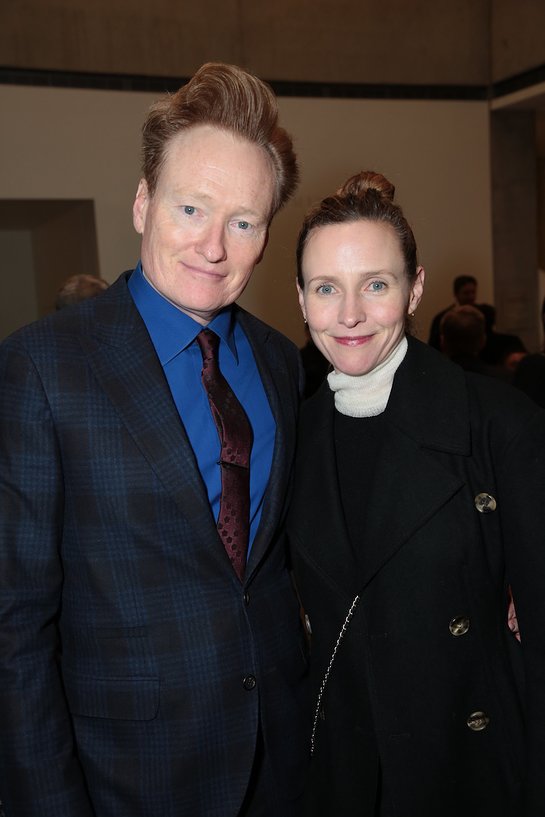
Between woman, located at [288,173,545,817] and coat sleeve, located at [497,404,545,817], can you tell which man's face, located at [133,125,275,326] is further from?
coat sleeve, located at [497,404,545,817]

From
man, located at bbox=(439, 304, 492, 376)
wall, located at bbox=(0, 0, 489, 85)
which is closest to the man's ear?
man, located at bbox=(439, 304, 492, 376)

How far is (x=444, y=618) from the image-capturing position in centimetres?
184

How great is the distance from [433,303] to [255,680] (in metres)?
7.99

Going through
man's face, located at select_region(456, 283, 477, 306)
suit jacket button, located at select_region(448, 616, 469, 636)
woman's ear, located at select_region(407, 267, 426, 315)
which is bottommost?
suit jacket button, located at select_region(448, 616, 469, 636)

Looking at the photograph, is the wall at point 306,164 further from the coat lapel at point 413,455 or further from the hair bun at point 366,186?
the coat lapel at point 413,455

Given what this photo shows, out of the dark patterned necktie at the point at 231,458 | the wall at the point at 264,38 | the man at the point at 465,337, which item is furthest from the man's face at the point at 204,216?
the wall at the point at 264,38

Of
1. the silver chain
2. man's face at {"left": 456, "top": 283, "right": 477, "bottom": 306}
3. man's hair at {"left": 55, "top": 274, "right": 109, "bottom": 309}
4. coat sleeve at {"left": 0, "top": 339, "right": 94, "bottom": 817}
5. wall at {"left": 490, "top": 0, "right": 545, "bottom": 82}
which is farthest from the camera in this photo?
wall at {"left": 490, "top": 0, "right": 545, "bottom": 82}

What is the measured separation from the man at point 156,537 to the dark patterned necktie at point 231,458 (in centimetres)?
1

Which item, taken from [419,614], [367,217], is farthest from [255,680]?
[367,217]

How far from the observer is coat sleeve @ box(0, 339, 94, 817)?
5.26 feet

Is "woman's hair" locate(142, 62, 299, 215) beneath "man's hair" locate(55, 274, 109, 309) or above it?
above

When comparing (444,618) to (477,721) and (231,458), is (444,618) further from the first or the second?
(231,458)

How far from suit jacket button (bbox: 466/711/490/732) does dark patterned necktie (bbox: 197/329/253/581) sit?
0.60 meters

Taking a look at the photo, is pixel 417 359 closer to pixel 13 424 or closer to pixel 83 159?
pixel 13 424
